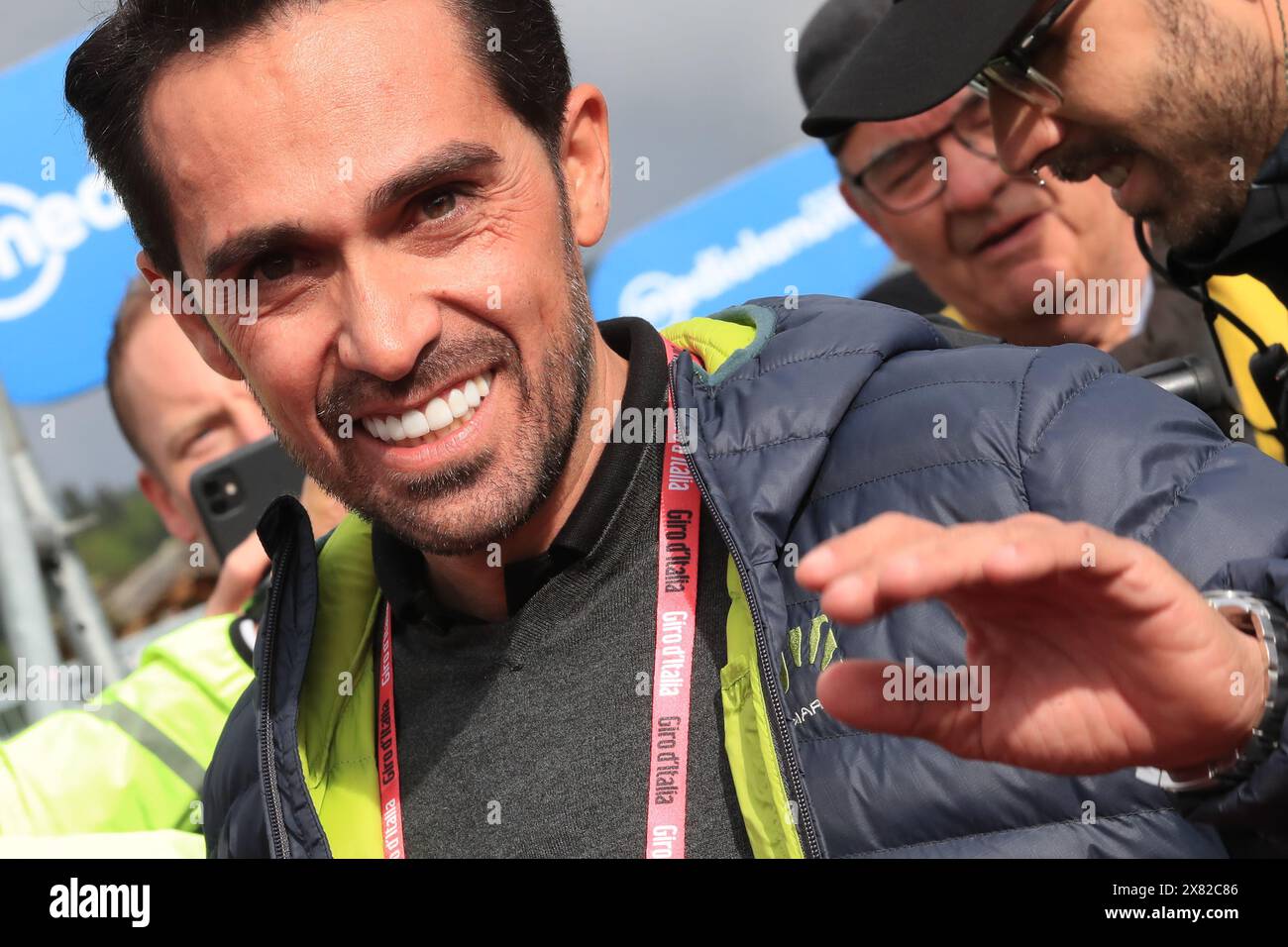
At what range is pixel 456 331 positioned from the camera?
1854 millimetres

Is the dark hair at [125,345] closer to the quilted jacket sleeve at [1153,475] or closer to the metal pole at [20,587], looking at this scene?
the metal pole at [20,587]

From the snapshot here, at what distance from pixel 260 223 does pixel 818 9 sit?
2.47 metres

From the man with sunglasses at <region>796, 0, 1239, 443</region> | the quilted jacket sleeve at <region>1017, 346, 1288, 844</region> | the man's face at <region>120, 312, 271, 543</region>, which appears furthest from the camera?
the man's face at <region>120, 312, 271, 543</region>

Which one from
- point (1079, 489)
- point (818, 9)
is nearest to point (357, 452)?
point (1079, 489)

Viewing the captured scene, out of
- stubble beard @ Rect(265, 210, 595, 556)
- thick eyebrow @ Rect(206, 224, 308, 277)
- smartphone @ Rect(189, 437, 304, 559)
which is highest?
thick eyebrow @ Rect(206, 224, 308, 277)

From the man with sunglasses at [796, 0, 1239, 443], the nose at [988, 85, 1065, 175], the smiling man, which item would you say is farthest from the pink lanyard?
the man with sunglasses at [796, 0, 1239, 443]

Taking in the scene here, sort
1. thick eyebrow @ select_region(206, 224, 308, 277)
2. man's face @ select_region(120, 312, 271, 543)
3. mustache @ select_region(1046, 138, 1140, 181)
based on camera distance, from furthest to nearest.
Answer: man's face @ select_region(120, 312, 271, 543), mustache @ select_region(1046, 138, 1140, 181), thick eyebrow @ select_region(206, 224, 308, 277)

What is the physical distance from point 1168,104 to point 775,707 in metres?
1.57

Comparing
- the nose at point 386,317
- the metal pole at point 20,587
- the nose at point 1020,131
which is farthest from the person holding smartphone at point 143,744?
the nose at point 1020,131

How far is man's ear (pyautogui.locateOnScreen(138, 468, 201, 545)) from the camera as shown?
4223mm

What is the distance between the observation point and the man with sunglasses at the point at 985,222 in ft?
11.7

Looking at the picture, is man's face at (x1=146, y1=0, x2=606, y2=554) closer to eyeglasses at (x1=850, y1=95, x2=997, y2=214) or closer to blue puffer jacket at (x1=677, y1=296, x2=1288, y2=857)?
blue puffer jacket at (x1=677, y1=296, x2=1288, y2=857)

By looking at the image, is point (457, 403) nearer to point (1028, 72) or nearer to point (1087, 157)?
point (1028, 72)

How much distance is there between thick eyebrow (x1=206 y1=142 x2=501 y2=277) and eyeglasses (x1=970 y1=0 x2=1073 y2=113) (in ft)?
3.47
